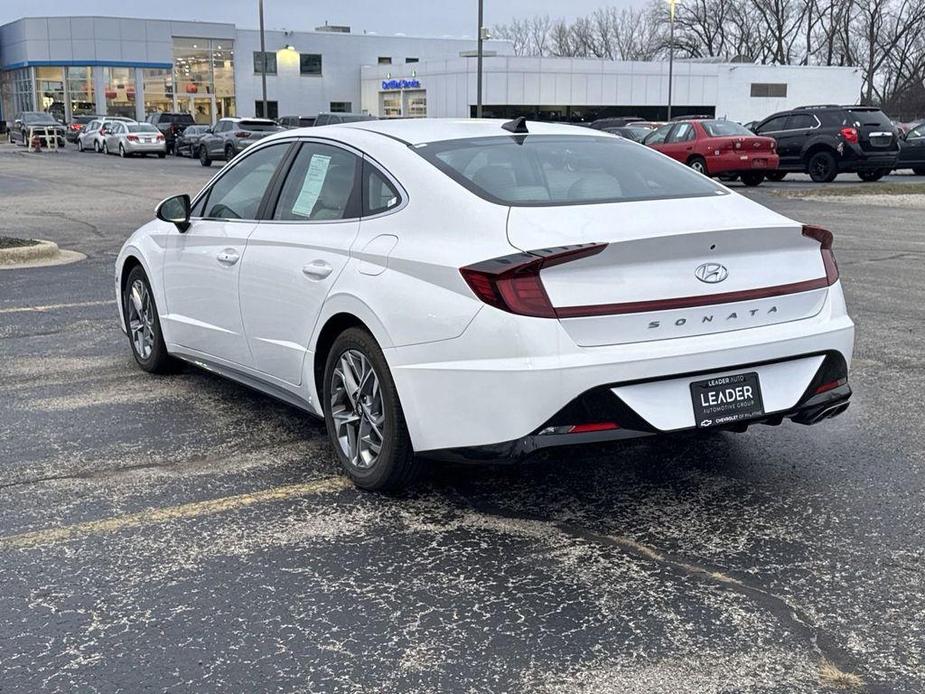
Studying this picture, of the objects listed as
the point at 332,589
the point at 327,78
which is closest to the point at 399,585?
the point at 332,589

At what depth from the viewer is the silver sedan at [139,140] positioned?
148 ft

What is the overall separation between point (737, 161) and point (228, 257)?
21051mm

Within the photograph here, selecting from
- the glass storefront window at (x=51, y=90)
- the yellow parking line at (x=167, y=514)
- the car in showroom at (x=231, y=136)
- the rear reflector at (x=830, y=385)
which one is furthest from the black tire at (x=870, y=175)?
the glass storefront window at (x=51, y=90)

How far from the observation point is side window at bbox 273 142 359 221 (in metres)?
4.97

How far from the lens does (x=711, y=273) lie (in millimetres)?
4215

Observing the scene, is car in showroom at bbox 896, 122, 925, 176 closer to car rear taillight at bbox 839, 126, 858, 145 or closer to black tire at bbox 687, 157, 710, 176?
car rear taillight at bbox 839, 126, 858, 145

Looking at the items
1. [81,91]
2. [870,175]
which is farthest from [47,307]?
[81,91]

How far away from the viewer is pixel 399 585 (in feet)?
12.3

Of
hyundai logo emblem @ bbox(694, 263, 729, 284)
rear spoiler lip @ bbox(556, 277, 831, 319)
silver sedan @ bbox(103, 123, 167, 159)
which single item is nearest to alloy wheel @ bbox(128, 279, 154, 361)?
rear spoiler lip @ bbox(556, 277, 831, 319)

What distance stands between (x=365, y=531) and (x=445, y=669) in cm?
114

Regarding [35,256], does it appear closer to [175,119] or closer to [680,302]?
[680,302]

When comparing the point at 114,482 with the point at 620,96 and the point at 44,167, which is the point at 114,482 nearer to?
the point at 44,167

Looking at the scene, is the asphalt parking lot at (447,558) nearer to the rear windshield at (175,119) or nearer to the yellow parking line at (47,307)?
the yellow parking line at (47,307)

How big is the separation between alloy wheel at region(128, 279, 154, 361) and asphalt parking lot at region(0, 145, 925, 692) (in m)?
0.49
